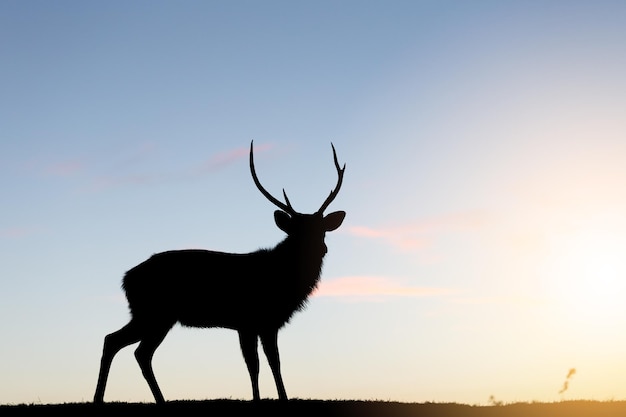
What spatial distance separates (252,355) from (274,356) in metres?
0.39

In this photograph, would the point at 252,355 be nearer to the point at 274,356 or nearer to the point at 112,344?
the point at 274,356

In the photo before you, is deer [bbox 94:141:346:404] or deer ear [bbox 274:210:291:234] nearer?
deer [bbox 94:141:346:404]

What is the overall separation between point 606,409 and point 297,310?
5.91 meters

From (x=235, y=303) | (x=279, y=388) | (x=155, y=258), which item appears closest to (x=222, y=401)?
(x=279, y=388)

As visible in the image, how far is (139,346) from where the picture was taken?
1548 centimetres

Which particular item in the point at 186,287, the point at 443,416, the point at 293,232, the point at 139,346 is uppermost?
the point at 293,232

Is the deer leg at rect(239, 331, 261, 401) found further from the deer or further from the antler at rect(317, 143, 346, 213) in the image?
the antler at rect(317, 143, 346, 213)

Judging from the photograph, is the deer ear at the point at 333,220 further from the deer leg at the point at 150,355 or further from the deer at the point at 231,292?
the deer leg at the point at 150,355

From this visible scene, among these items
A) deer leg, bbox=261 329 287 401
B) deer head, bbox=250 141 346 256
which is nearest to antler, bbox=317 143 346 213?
deer head, bbox=250 141 346 256

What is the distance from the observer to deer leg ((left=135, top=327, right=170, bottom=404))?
598 inches

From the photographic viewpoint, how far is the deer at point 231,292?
1546 centimetres

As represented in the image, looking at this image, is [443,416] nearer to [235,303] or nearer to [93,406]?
[235,303]

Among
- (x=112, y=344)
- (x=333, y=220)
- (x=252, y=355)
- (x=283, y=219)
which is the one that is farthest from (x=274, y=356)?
(x=333, y=220)

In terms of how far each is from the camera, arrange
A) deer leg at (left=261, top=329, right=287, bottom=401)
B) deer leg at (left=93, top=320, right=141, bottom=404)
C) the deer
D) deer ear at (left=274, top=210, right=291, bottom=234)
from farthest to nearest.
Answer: deer ear at (left=274, top=210, right=291, bottom=234) < the deer < deer leg at (left=261, top=329, right=287, bottom=401) < deer leg at (left=93, top=320, right=141, bottom=404)
